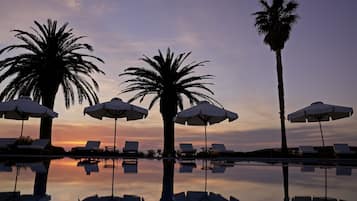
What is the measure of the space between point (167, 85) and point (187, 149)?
554 centimetres

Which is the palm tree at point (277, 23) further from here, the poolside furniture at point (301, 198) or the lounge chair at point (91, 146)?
the poolside furniture at point (301, 198)

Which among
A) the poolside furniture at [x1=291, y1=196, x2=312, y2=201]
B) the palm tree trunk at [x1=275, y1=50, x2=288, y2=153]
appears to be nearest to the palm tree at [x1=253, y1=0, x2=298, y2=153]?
the palm tree trunk at [x1=275, y1=50, x2=288, y2=153]

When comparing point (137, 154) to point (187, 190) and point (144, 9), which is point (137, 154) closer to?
point (144, 9)

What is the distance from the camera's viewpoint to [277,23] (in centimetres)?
2548

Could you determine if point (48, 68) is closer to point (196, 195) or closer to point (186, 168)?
point (186, 168)

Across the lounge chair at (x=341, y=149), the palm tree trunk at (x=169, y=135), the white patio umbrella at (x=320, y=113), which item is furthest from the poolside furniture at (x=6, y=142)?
the lounge chair at (x=341, y=149)

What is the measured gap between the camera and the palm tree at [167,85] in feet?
82.8

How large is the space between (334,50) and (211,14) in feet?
22.7

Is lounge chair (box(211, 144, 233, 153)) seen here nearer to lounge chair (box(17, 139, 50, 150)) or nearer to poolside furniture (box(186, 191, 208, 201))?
lounge chair (box(17, 139, 50, 150))

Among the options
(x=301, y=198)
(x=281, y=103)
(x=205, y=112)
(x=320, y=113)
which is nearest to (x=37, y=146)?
(x=205, y=112)

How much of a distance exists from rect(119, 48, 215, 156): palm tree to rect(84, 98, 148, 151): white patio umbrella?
3.59 meters

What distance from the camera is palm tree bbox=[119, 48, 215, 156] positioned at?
82.8 feet

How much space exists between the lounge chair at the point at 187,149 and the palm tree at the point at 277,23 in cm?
675

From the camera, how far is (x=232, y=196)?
5.77m
